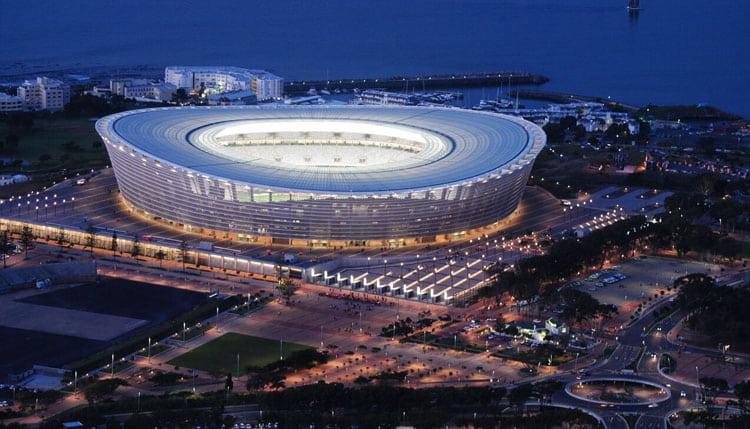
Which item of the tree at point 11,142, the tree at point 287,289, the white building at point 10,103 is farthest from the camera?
the white building at point 10,103

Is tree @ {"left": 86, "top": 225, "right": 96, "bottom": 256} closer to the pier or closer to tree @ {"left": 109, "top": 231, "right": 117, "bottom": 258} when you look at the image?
tree @ {"left": 109, "top": 231, "right": 117, "bottom": 258}

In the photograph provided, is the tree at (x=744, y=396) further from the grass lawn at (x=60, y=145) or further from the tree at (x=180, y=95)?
the tree at (x=180, y=95)

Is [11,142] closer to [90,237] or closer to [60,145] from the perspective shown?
[60,145]

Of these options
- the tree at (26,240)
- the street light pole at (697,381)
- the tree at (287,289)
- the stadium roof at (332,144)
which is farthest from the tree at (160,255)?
the street light pole at (697,381)

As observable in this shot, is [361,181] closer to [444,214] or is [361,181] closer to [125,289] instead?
[444,214]

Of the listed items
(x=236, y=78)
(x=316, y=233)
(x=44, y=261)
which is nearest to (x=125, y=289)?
(x=44, y=261)

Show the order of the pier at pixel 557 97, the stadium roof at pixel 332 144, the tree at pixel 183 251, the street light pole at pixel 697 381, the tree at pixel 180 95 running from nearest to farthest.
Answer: the street light pole at pixel 697 381
the tree at pixel 183 251
the stadium roof at pixel 332 144
the tree at pixel 180 95
the pier at pixel 557 97

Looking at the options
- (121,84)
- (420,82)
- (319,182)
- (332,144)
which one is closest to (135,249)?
(319,182)
